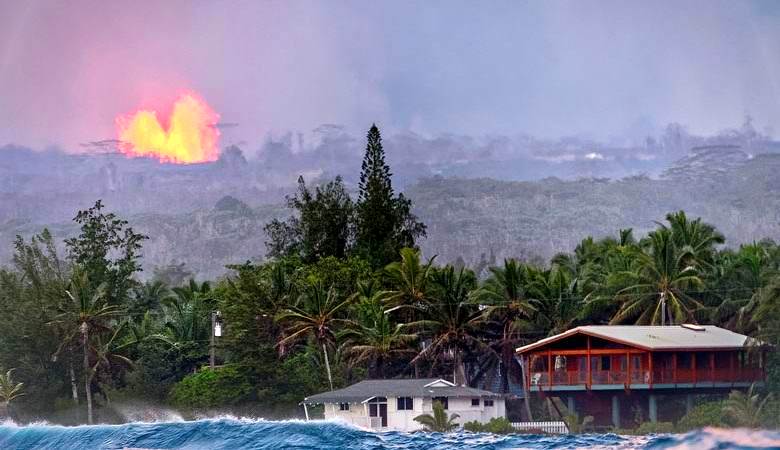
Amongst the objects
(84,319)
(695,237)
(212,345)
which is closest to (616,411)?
(695,237)

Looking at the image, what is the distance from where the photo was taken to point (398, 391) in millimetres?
92312

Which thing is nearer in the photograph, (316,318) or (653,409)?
(653,409)

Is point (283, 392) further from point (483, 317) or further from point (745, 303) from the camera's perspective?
point (745, 303)

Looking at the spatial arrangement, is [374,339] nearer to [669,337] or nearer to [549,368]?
[549,368]

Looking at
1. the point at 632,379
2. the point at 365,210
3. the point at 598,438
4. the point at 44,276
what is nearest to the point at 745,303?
the point at 632,379

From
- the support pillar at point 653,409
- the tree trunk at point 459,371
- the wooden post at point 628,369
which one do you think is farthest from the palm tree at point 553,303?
the support pillar at point 653,409

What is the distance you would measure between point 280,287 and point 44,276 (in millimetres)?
25588

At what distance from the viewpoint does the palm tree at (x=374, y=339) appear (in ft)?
340

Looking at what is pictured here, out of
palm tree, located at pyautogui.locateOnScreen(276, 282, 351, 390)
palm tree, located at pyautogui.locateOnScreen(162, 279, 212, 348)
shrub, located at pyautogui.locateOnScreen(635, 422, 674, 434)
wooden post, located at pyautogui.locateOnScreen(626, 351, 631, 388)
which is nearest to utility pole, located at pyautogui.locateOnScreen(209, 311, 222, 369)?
palm tree, located at pyautogui.locateOnScreen(162, 279, 212, 348)

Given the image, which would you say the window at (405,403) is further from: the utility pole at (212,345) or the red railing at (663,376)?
the utility pole at (212,345)

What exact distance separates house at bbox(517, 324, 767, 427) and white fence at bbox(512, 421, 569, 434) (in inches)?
68.1

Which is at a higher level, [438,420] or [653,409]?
[653,409]

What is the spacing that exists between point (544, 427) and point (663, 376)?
300 inches

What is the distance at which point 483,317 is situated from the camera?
342 ft
